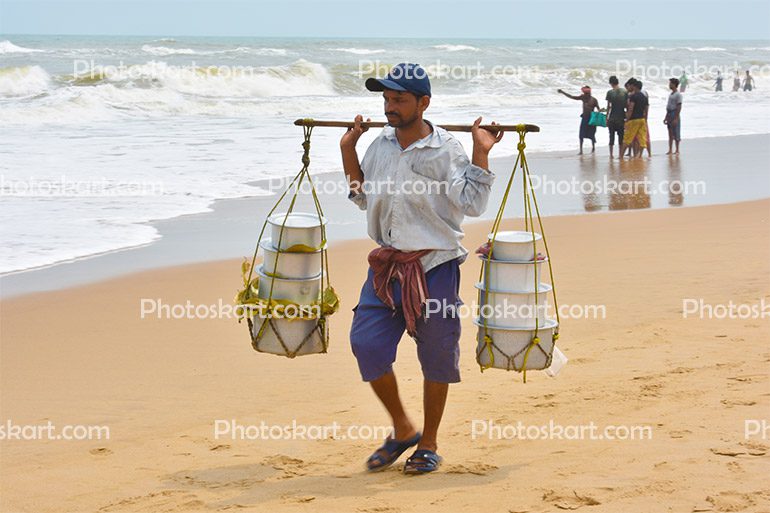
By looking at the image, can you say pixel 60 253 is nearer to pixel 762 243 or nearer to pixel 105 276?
pixel 105 276

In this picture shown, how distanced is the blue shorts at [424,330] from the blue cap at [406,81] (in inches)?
26.8

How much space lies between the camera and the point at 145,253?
879 centimetres

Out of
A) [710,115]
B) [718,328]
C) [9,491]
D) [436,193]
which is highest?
[710,115]

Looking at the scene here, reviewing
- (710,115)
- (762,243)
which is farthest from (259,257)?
(710,115)

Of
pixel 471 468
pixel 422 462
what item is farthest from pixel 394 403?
pixel 471 468

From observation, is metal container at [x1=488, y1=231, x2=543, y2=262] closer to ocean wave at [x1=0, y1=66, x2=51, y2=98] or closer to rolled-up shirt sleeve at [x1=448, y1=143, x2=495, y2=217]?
rolled-up shirt sleeve at [x1=448, y1=143, x2=495, y2=217]

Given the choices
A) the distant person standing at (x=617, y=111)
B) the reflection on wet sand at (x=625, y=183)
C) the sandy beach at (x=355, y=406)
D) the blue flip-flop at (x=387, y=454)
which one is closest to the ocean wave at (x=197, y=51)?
the distant person standing at (x=617, y=111)

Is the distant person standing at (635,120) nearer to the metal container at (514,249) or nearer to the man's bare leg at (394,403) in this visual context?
the metal container at (514,249)

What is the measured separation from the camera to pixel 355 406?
16.8 ft

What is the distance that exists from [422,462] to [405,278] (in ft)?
2.44

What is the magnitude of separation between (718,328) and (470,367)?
159cm

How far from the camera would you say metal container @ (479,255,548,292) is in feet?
13.4

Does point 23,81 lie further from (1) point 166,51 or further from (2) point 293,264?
(2) point 293,264

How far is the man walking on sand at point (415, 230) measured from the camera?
12.9 ft
